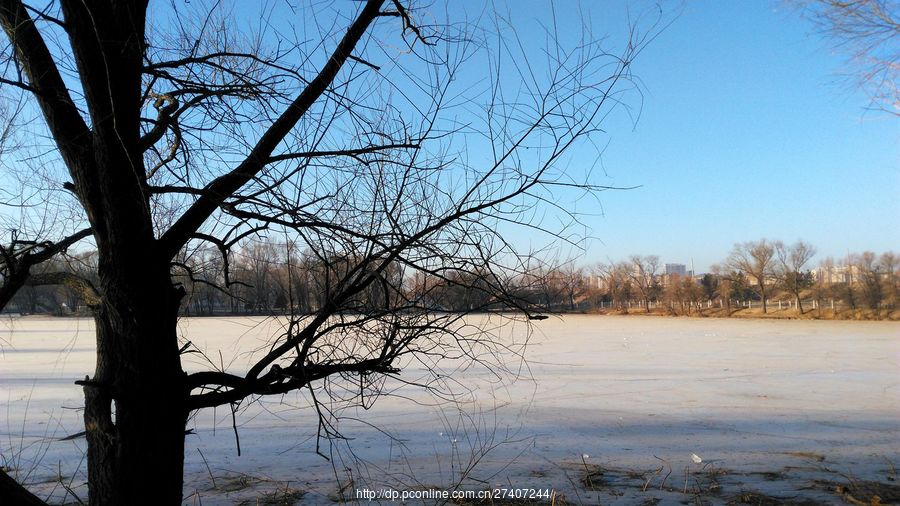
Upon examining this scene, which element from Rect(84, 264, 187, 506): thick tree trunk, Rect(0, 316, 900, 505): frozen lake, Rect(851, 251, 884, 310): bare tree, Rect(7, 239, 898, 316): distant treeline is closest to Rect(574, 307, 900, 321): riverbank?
Rect(851, 251, 884, 310): bare tree

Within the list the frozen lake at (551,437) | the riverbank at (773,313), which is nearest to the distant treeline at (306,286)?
the frozen lake at (551,437)

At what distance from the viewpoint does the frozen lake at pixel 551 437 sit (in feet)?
18.6

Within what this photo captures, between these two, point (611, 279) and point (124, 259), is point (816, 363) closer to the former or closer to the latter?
point (611, 279)

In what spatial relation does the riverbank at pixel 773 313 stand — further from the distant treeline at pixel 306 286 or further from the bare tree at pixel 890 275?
the distant treeline at pixel 306 286

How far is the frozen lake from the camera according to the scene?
5.68m

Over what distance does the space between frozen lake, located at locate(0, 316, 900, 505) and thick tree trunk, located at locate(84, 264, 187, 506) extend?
598 mm

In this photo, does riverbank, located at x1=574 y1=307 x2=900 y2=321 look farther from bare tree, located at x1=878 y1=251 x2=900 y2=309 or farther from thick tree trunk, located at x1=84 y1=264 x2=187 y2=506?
thick tree trunk, located at x1=84 y1=264 x2=187 y2=506

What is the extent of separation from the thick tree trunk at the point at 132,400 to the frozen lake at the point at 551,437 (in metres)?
0.60

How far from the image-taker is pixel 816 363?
16.5m

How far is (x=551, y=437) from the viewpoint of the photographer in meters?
7.90

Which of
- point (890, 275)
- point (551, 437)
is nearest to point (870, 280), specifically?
point (890, 275)

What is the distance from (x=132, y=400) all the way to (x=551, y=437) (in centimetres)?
619

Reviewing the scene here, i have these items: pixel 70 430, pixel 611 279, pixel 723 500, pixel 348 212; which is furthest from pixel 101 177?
pixel 70 430

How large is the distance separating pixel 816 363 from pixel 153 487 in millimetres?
17452
